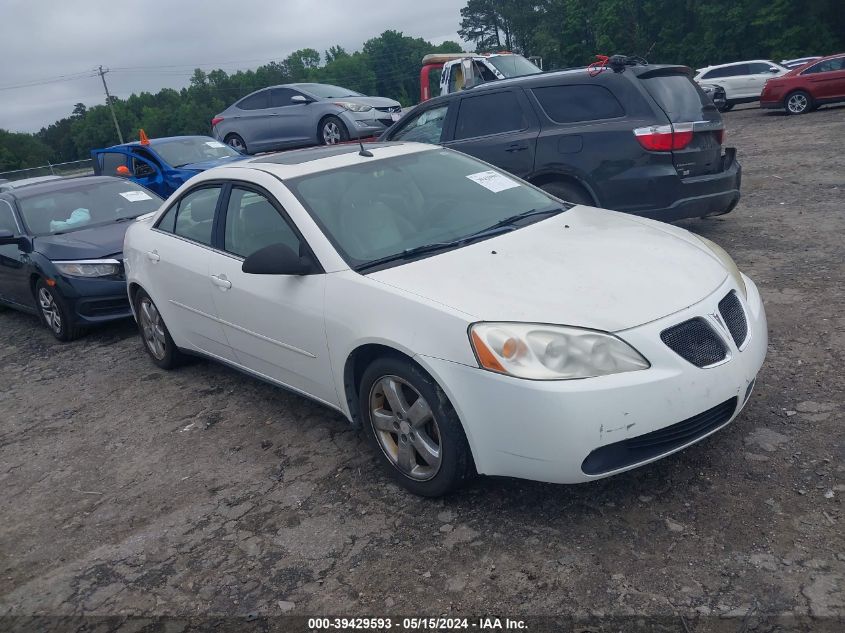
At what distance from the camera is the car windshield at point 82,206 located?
784cm

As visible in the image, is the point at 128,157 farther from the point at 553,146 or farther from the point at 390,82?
the point at 390,82

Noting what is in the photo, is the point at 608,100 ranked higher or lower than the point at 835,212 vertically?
higher

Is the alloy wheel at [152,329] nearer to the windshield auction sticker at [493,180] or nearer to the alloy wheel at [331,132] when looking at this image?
the windshield auction sticker at [493,180]

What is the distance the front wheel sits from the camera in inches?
790

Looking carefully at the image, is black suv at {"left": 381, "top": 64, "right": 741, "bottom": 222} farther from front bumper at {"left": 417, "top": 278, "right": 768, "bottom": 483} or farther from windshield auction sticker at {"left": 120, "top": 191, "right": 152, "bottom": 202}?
windshield auction sticker at {"left": 120, "top": 191, "right": 152, "bottom": 202}

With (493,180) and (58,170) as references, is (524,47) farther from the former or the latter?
(493,180)

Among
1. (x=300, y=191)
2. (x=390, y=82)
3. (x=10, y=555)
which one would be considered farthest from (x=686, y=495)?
(x=390, y=82)

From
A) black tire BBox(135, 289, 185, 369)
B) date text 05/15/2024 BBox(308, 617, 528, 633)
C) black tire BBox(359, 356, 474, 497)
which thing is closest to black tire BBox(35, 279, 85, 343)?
black tire BBox(135, 289, 185, 369)

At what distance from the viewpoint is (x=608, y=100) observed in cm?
686

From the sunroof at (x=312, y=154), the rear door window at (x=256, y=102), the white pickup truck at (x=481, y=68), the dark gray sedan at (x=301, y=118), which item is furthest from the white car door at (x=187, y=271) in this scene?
the rear door window at (x=256, y=102)

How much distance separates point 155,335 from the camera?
19.3ft

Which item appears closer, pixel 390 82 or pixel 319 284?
pixel 319 284

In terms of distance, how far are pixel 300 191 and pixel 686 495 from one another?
99.1 inches

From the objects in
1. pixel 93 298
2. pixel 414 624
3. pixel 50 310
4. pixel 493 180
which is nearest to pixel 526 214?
pixel 493 180
